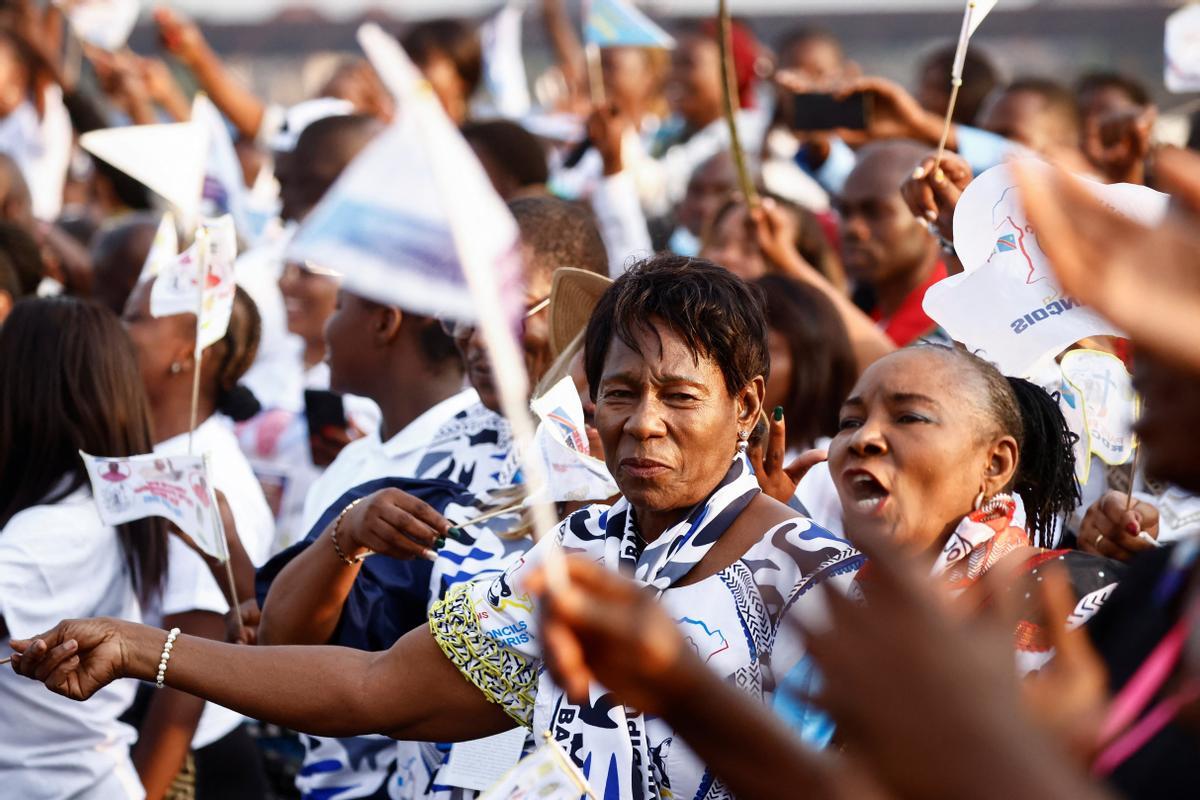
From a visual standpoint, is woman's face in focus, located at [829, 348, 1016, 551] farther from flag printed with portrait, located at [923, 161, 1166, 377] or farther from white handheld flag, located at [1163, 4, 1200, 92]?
white handheld flag, located at [1163, 4, 1200, 92]

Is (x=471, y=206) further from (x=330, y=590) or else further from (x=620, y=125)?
(x=620, y=125)

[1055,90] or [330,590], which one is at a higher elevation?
[1055,90]

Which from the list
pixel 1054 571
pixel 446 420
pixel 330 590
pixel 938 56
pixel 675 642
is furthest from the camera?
pixel 938 56

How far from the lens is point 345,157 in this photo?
5770mm

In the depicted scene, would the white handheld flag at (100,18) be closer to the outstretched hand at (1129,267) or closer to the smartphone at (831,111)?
the smartphone at (831,111)

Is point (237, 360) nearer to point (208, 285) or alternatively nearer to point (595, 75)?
point (208, 285)

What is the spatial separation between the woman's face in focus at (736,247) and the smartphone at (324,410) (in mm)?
1351

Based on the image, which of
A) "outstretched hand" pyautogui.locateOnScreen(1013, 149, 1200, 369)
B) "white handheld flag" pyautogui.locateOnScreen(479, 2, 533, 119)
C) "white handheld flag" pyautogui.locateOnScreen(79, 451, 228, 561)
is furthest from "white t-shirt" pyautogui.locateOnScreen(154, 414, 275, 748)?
"white handheld flag" pyautogui.locateOnScreen(479, 2, 533, 119)

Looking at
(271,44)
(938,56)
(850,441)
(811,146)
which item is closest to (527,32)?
(271,44)

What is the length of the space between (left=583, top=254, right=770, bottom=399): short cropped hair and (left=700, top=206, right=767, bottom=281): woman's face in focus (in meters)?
2.46

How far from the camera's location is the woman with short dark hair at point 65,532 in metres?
3.70

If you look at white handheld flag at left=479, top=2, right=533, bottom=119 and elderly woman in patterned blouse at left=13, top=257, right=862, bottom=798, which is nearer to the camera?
elderly woman in patterned blouse at left=13, top=257, right=862, bottom=798

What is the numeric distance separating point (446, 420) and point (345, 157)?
6.74ft

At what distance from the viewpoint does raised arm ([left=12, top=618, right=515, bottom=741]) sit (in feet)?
9.25
